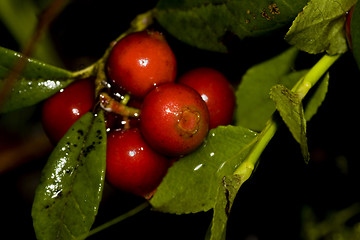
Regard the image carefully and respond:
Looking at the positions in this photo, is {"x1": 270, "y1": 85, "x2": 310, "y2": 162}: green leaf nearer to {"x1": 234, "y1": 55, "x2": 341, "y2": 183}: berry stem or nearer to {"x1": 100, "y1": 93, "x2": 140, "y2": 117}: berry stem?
{"x1": 234, "y1": 55, "x2": 341, "y2": 183}: berry stem

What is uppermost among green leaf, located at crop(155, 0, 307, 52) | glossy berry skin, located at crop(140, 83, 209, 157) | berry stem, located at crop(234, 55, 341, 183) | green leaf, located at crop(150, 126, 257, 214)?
green leaf, located at crop(155, 0, 307, 52)

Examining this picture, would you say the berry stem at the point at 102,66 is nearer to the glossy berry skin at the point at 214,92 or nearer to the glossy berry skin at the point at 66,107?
the glossy berry skin at the point at 66,107

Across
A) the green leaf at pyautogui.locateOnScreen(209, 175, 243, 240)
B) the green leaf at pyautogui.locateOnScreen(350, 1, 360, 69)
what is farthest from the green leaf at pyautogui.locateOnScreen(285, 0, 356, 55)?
the green leaf at pyautogui.locateOnScreen(209, 175, 243, 240)

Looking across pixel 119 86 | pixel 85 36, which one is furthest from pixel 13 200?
pixel 119 86

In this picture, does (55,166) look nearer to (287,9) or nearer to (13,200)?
(287,9)

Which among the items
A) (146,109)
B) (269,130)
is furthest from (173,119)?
(269,130)

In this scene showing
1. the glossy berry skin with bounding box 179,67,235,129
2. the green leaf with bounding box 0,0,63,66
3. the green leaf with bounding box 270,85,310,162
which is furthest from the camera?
the green leaf with bounding box 0,0,63,66
